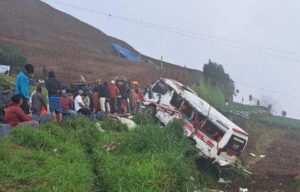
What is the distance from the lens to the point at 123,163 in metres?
10.7

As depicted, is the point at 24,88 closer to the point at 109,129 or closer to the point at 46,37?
the point at 109,129

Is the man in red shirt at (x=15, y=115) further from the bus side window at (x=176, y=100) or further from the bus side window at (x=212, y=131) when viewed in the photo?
the bus side window at (x=176, y=100)

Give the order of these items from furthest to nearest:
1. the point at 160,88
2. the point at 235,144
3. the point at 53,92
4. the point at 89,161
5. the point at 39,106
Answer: the point at 160,88 → the point at 235,144 → the point at 53,92 → the point at 39,106 → the point at 89,161

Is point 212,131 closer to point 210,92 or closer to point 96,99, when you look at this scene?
point 96,99

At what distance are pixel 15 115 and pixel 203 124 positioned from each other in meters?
9.88

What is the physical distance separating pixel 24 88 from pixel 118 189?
419cm

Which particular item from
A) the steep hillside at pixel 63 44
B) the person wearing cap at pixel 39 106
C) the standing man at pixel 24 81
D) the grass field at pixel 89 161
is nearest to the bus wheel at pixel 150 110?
the grass field at pixel 89 161

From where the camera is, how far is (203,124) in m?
19.7

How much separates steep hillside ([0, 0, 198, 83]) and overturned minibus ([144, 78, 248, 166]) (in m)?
12.3

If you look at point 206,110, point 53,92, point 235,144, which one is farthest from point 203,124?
point 53,92

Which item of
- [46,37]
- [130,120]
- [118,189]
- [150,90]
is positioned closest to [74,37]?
[46,37]

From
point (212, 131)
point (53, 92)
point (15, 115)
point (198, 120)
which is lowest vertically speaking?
point (212, 131)

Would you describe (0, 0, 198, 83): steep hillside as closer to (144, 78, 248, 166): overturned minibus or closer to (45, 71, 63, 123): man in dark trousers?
(144, 78, 248, 166): overturned minibus

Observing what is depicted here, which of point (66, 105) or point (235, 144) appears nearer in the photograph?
point (66, 105)
